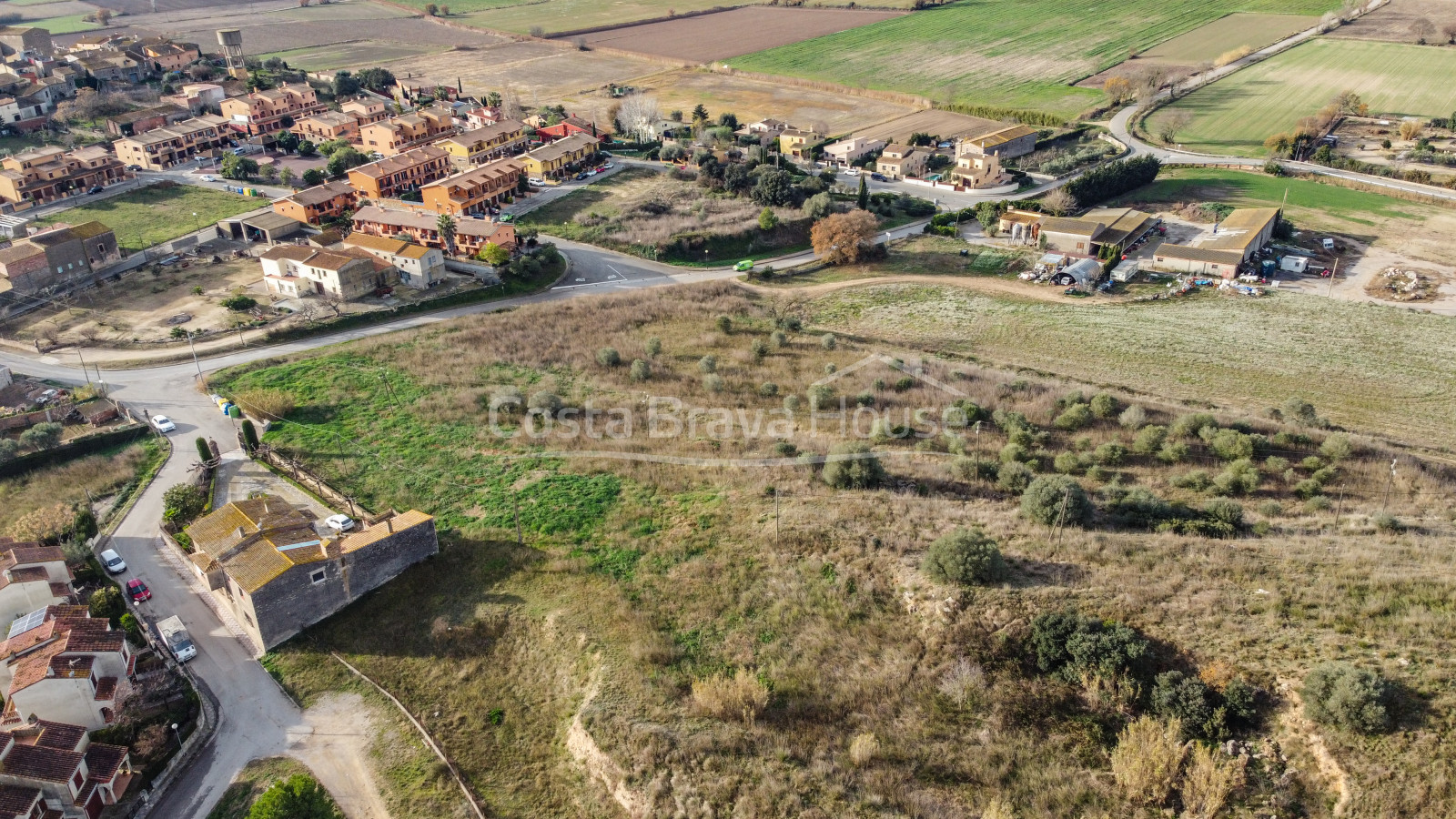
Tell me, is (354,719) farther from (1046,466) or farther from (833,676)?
(1046,466)

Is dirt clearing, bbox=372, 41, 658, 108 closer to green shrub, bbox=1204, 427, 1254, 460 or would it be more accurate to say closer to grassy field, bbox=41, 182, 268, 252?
grassy field, bbox=41, 182, 268, 252

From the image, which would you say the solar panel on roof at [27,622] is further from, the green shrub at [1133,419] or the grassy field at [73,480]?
the green shrub at [1133,419]

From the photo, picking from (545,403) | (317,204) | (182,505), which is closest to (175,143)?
(317,204)

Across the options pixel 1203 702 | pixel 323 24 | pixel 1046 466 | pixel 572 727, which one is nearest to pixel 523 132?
pixel 1046 466

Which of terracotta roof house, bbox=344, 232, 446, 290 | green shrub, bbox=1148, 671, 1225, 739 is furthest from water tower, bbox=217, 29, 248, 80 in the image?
green shrub, bbox=1148, 671, 1225, 739

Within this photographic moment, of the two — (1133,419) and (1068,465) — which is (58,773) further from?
(1133,419)

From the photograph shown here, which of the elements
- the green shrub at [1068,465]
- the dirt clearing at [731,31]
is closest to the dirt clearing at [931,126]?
the dirt clearing at [731,31]

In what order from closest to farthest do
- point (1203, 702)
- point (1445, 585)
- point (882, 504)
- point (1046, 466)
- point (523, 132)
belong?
point (1203, 702)
point (1445, 585)
point (882, 504)
point (1046, 466)
point (523, 132)
